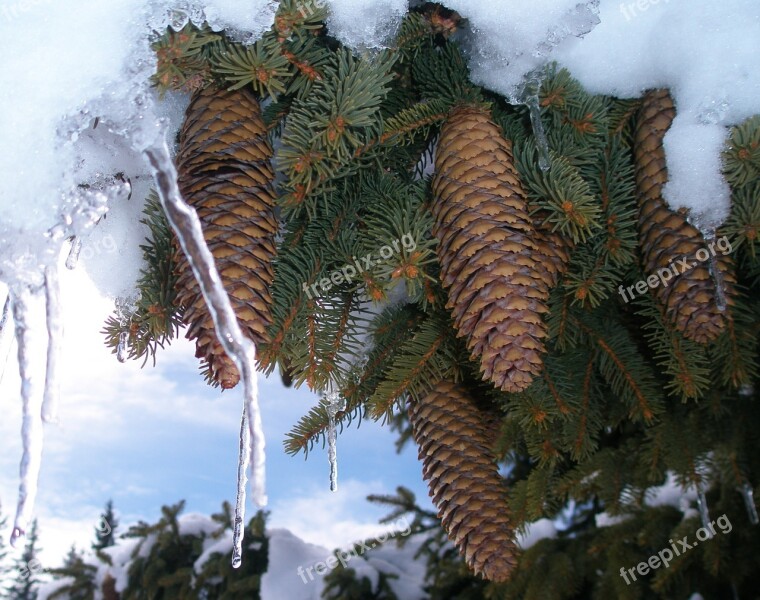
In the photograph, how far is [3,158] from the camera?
0.61m

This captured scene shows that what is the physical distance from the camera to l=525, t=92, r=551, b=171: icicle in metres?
0.78

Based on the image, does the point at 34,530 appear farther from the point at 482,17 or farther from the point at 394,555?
the point at 482,17

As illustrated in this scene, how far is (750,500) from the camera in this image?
1615mm

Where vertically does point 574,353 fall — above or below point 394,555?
below

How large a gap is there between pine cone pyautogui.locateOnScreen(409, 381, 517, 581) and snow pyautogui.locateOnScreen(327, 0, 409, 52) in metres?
0.52

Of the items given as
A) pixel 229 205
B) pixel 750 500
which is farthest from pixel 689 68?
pixel 750 500

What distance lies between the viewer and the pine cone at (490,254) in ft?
2.40

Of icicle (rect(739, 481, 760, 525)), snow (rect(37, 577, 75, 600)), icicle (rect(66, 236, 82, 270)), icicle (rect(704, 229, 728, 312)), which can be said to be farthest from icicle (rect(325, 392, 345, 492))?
snow (rect(37, 577, 75, 600))

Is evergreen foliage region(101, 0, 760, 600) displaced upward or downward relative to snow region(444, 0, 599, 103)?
downward

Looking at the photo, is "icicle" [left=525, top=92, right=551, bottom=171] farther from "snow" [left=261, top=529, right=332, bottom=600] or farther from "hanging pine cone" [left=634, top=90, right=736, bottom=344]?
"snow" [left=261, top=529, right=332, bottom=600]

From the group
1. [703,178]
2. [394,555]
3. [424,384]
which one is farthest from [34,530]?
[703,178]

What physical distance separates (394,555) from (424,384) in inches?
89.6

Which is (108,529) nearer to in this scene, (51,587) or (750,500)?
(51,587)
